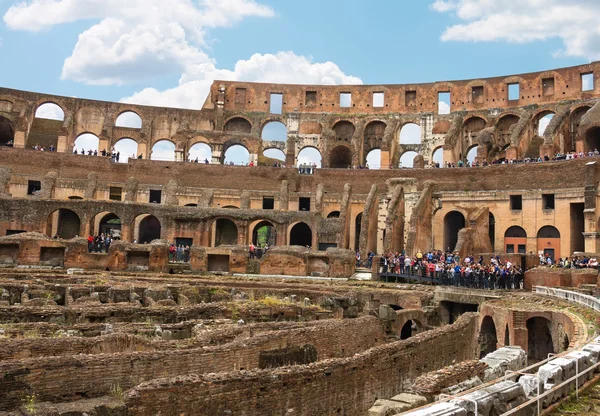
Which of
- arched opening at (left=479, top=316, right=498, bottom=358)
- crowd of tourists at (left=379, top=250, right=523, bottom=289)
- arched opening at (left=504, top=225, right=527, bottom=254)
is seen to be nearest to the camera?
arched opening at (left=479, top=316, right=498, bottom=358)

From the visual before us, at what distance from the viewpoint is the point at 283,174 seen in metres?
43.9

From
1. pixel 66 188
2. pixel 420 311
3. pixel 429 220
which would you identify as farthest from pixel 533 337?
pixel 66 188

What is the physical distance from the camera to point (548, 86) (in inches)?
1902

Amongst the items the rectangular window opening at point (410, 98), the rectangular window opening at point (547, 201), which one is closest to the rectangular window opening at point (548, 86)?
the rectangular window opening at point (410, 98)

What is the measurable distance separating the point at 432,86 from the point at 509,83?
21.7 feet

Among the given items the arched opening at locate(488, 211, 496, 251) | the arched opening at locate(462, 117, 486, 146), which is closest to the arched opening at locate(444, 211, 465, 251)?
the arched opening at locate(488, 211, 496, 251)

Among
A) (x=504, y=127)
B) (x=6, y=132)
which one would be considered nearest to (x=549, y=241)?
(x=504, y=127)

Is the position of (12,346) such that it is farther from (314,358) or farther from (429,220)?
(429,220)

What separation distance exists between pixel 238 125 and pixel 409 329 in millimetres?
35632

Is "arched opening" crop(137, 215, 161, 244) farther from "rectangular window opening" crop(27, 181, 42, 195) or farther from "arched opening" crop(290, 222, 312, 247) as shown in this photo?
"arched opening" crop(290, 222, 312, 247)

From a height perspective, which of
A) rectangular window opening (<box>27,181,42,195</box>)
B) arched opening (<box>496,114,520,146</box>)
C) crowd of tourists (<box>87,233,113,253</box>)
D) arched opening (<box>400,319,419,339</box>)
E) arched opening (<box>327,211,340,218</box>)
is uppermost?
arched opening (<box>496,114,520,146</box>)

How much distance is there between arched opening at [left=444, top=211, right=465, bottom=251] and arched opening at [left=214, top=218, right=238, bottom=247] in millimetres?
15154

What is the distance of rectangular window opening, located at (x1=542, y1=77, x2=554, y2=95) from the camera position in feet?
158

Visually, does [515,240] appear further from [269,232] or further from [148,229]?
[148,229]
